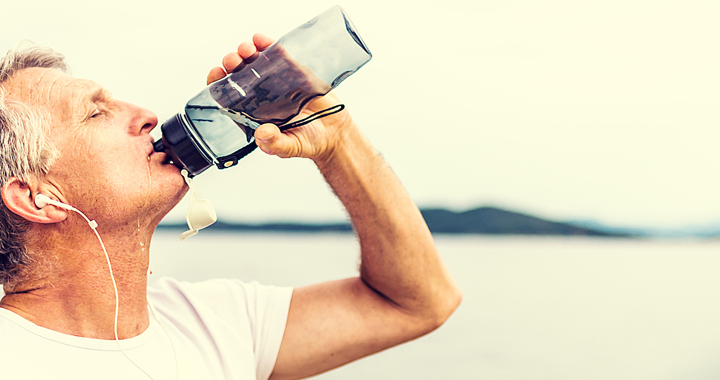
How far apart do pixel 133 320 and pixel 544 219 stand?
16.4 meters

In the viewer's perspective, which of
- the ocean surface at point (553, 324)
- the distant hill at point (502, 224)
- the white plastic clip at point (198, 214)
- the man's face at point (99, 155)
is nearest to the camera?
the man's face at point (99, 155)

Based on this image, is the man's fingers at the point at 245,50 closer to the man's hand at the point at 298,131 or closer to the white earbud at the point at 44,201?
the man's hand at the point at 298,131

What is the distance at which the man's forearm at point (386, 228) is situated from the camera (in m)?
1.50

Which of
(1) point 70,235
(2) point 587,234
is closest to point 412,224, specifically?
(1) point 70,235

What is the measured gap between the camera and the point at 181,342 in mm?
1369

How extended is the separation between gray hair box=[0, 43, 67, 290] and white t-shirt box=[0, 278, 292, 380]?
136 millimetres

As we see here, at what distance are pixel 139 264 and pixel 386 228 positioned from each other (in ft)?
2.21

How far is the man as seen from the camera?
120 cm

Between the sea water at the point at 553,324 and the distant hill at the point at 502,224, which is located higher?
the sea water at the point at 553,324

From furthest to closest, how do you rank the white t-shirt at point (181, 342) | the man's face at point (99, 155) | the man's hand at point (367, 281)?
the man's hand at point (367, 281) → the man's face at point (99, 155) → the white t-shirt at point (181, 342)

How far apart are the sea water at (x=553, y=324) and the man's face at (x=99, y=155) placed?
1176mm

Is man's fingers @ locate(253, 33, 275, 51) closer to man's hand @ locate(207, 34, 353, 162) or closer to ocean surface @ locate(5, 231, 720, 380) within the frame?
man's hand @ locate(207, 34, 353, 162)

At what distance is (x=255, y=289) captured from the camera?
Answer: 159 centimetres

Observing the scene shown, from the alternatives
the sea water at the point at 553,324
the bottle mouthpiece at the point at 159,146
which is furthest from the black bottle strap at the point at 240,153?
the sea water at the point at 553,324
